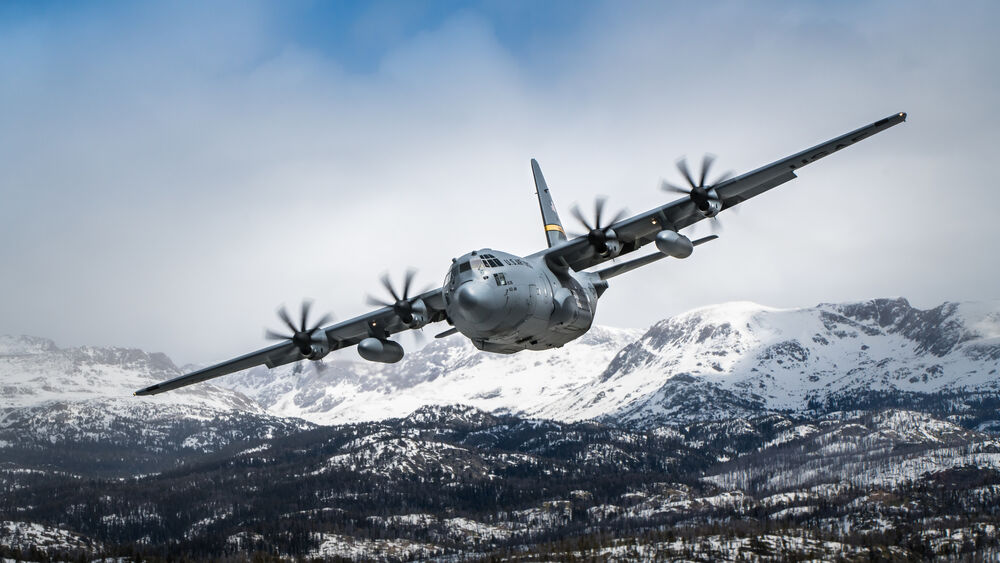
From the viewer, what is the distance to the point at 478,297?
36781 millimetres

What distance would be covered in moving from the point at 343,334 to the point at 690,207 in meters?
21.8

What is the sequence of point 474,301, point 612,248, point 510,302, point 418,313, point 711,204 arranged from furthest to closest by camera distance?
point 418,313 < point 612,248 < point 711,204 < point 510,302 < point 474,301

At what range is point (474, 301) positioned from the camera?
120ft

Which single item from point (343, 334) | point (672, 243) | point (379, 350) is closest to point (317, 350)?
point (343, 334)

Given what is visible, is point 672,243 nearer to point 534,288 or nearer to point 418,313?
point 534,288

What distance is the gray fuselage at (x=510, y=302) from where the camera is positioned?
37.3 m

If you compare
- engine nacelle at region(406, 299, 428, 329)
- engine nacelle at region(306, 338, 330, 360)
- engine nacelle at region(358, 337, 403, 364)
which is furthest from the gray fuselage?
engine nacelle at region(306, 338, 330, 360)

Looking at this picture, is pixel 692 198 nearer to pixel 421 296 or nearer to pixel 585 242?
pixel 585 242

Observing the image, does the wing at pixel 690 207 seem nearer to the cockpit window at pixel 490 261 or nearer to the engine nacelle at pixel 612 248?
the engine nacelle at pixel 612 248

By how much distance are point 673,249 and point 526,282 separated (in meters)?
7.16

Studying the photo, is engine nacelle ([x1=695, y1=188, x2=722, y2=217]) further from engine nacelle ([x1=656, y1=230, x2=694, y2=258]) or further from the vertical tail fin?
the vertical tail fin

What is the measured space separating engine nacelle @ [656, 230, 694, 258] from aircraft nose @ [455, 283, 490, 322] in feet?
28.2

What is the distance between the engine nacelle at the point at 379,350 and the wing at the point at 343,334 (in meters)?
1.95

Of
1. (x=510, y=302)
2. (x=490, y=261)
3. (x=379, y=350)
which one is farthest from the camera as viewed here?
(x=379, y=350)
